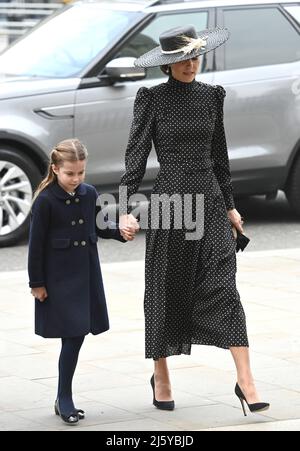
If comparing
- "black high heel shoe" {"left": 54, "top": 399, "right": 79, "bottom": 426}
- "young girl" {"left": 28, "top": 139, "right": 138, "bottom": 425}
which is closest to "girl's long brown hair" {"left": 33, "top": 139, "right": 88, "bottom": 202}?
"young girl" {"left": 28, "top": 139, "right": 138, "bottom": 425}

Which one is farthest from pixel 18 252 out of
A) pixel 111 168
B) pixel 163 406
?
pixel 163 406

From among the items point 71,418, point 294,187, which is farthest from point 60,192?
point 294,187

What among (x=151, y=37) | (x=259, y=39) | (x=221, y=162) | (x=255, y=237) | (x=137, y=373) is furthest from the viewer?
(x=259, y=39)

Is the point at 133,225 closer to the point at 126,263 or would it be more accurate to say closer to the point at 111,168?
the point at 126,263

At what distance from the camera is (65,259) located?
6.43 metres

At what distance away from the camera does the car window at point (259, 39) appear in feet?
40.2

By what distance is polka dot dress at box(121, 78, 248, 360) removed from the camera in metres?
6.57

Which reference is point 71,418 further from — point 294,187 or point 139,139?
point 294,187

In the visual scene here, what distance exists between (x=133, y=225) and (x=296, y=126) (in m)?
6.05

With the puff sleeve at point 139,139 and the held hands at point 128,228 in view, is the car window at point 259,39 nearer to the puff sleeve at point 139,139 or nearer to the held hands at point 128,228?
the puff sleeve at point 139,139

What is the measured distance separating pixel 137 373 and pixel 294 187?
5.58 metres

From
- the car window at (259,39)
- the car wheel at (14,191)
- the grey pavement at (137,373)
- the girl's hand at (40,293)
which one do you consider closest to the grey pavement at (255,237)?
the car wheel at (14,191)

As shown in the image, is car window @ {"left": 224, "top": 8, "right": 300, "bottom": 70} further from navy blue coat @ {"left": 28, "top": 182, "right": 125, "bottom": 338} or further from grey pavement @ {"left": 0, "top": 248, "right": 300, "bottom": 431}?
navy blue coat @ {"left": 28, "top": 182, "right": 125, "bottom": 338}

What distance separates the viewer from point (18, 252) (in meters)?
11.4
